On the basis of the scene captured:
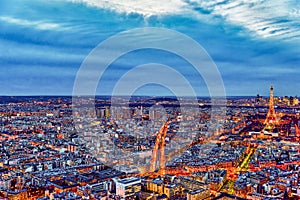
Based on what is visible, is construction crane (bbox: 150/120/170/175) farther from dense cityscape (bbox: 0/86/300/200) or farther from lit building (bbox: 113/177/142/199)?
lit building (bbox: 113/177/142/199)

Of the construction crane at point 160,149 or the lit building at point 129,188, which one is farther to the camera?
the construction crane at point 160,149

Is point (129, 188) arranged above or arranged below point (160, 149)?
below

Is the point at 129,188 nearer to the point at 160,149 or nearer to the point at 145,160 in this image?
the point at 145,160

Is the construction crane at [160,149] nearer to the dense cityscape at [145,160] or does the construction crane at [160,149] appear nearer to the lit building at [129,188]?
the dense cityscape at [145,160]

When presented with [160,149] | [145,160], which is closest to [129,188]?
[145,160]

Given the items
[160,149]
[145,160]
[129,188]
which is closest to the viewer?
[129,188]

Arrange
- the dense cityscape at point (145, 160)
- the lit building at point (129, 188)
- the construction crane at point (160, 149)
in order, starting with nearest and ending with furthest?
the lit building at point (129, 188) → the dense cityscape at point (145, 160) → the construction crane at point (160, 149)

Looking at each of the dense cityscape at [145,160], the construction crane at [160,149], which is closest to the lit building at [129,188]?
the dense cityscape at [145,160]

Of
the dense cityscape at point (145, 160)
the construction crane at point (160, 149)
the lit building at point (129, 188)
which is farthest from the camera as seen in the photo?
the construction crane at point (160, 149)

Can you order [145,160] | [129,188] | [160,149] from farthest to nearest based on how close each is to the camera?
[160,149] → [145,160] → [129,188]
